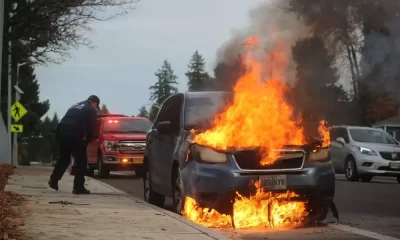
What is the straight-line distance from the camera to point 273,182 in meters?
9.42

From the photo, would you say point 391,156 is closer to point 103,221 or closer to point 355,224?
point 355,224

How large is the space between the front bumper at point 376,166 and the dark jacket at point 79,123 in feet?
35.8

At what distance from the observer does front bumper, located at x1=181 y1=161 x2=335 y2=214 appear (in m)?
9.32

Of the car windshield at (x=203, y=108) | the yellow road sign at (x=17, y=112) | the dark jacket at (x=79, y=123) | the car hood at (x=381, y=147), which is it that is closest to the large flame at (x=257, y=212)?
the car windshield at (x=203, y=108)

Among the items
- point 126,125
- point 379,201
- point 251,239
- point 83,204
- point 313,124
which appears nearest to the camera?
point 251,239

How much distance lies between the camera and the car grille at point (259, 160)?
9.45 metres

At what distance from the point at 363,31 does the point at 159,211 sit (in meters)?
5.06

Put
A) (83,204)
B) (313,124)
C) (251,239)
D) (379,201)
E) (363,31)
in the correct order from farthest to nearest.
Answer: (379,201) < (363,31) < (83,204) < (313,124) < (251,239)

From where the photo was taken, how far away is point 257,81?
1063 cm

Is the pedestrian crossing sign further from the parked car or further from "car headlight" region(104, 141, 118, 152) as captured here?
the parked car

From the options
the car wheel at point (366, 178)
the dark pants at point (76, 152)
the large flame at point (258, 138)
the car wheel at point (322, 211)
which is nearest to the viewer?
the large flame at point (258, 138)

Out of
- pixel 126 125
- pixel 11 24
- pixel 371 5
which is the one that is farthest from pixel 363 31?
pixel 11 24

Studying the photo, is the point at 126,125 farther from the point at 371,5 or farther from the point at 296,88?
the point at 371,5

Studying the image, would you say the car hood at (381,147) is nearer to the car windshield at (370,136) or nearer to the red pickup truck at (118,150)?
the car windshield at (370,136)
